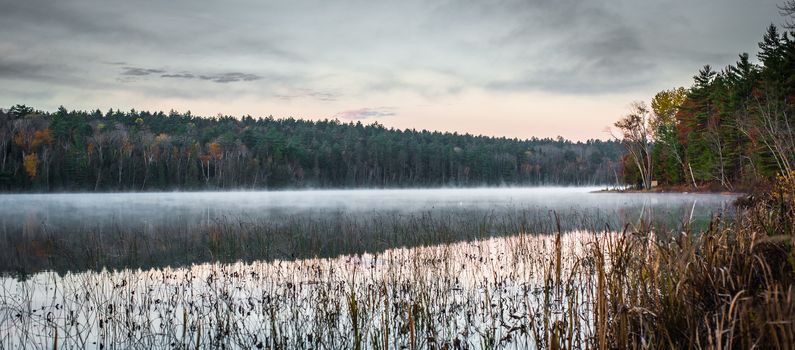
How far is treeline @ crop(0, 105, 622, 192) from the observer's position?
2854 inches

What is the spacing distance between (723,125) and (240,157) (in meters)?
72.9

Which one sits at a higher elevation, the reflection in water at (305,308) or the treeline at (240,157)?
the treeline at (240,157)

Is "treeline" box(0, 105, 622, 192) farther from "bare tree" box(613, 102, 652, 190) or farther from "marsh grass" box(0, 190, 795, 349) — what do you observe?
"marsh grass" box(0, 190, 795, 349)

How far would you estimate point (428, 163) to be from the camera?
112188mm

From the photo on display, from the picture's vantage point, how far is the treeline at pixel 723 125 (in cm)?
3027

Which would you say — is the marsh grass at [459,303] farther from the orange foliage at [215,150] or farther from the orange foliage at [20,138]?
the orange foliage at [215,150]

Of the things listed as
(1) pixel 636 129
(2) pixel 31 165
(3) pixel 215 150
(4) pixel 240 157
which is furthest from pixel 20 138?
(1) pixel 636 129

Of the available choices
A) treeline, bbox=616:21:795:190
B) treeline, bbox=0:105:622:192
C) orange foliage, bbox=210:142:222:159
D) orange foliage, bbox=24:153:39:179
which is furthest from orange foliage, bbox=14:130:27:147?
treeline, bbox=616:21:795:190

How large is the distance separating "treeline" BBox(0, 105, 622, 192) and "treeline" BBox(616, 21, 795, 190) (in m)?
35.8

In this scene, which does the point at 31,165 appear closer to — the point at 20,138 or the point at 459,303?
the point at 20,138

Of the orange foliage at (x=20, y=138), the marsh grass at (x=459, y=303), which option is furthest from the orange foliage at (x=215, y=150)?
the marsh grass at (x=459, y=303)

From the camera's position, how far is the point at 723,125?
38.8 metres

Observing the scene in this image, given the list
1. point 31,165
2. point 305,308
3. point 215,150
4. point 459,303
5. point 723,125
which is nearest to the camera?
point 305,308

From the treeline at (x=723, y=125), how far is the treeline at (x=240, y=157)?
35796 mm
